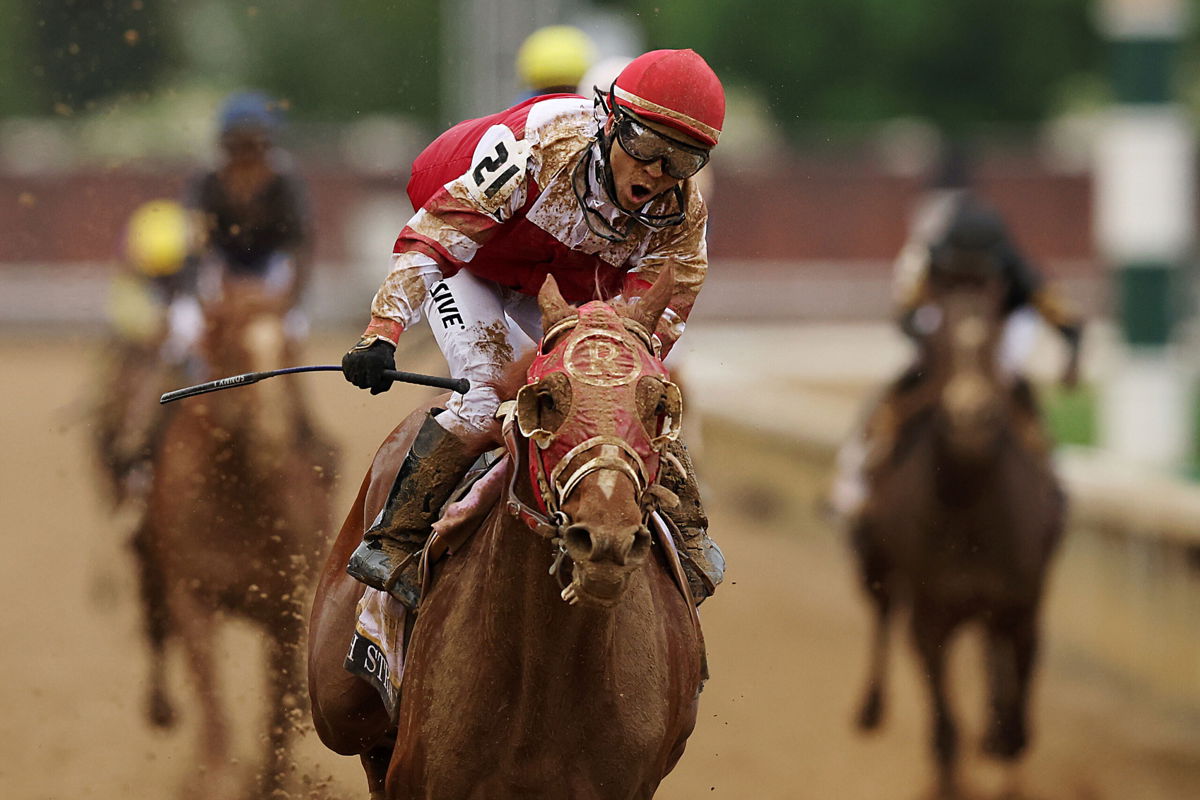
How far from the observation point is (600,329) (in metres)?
3.60

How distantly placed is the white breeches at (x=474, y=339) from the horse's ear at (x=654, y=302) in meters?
0.76

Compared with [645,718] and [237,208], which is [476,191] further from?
→ [237,208]

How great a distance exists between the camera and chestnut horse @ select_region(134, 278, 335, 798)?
730 cm

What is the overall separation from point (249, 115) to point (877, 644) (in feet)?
12.1

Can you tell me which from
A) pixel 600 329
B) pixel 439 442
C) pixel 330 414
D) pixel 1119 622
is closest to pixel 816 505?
pixel 1119 622

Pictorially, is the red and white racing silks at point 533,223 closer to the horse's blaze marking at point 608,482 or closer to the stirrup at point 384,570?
the stirrup at point 384,570

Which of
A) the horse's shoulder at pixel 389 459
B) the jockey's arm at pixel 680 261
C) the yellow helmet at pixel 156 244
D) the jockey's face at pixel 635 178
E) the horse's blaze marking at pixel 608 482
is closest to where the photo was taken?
the horse's blaze marking at pixel 608 482

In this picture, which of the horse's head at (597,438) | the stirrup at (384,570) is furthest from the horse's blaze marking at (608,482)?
the stirrup at (384,570)

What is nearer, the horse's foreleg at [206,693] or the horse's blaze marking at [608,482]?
the horse's blaze marking at [608,482]

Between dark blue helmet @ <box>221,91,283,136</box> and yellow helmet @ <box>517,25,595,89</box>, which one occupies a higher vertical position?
yellow helmet @ <box>517,25,595,89</box>

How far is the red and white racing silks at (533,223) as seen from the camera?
4.31m

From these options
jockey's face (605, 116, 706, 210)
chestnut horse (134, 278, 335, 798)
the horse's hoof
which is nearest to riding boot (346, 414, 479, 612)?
jockey's face (605, 116, 706, 210)

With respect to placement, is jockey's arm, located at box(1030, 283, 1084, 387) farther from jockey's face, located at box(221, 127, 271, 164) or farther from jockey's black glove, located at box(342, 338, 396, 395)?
jockey's black glove, located at box(342, 338, 396, 395)

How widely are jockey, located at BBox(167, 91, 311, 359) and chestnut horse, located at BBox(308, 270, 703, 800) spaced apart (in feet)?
12.7
